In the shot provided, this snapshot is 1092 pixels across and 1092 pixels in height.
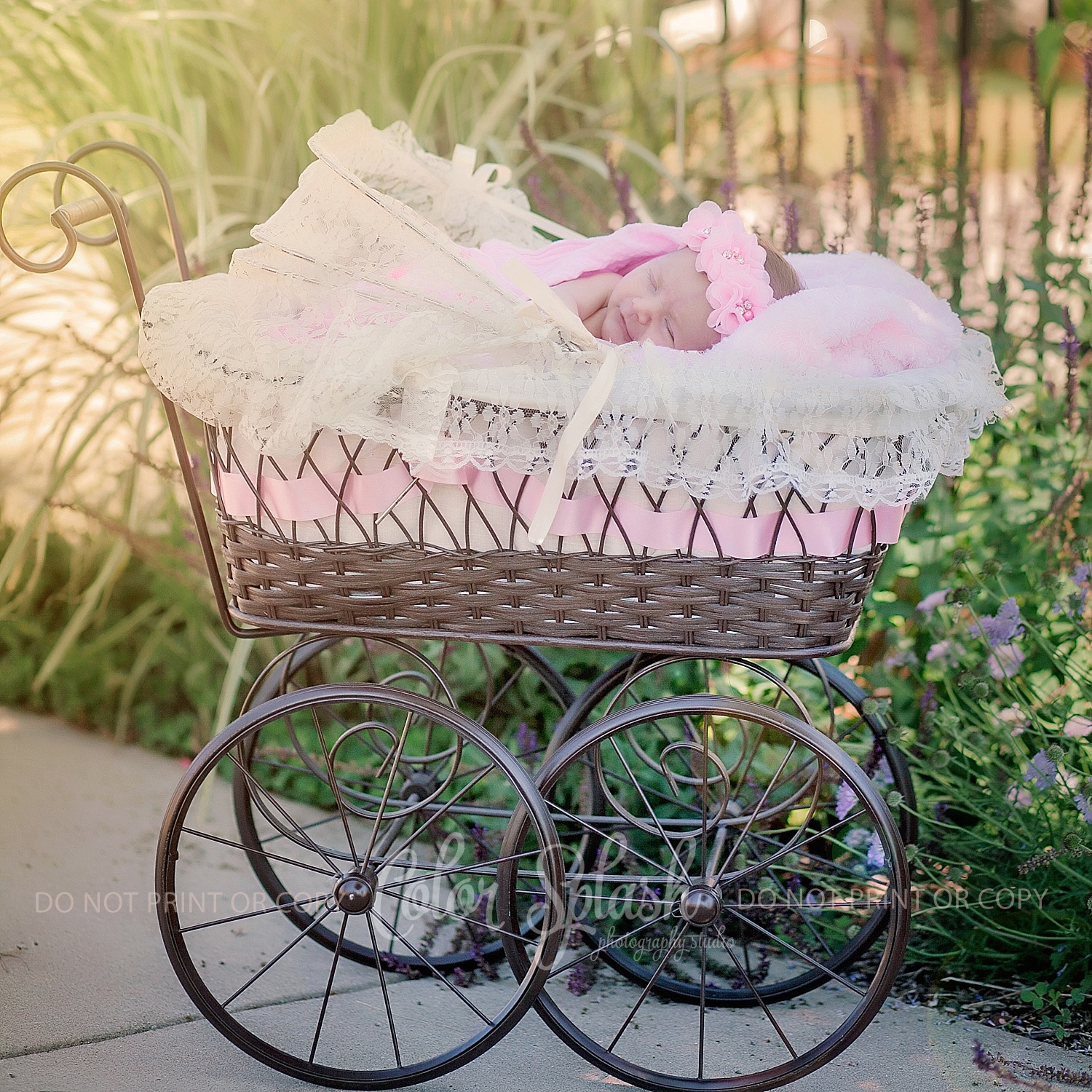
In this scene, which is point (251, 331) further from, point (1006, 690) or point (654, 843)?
A: point (1006, 690)

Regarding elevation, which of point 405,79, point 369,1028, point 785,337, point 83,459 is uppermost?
point 405,79

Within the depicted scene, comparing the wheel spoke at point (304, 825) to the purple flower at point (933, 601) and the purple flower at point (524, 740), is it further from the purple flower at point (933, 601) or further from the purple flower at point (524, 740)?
the purple flower at point (933, 601)

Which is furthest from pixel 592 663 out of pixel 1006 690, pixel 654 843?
pixel 1006 690

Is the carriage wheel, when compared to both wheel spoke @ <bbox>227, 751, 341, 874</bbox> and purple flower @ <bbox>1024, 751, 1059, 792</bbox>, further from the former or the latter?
wheel spoke @ <bbox>227, 751, 341, 874</bbox>

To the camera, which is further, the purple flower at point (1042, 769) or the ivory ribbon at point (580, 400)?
the purple flower at point (1042, 769)

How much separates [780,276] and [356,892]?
1.06 m

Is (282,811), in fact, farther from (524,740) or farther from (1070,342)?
(1070,342)

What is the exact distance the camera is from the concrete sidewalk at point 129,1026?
1.63 meters

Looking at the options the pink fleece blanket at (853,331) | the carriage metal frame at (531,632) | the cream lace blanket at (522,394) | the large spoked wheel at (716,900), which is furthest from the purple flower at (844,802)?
the pink fleece blanket at (853,331)

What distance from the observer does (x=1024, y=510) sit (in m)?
2.25

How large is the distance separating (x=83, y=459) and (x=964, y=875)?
2339 mm

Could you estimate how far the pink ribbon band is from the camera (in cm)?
144

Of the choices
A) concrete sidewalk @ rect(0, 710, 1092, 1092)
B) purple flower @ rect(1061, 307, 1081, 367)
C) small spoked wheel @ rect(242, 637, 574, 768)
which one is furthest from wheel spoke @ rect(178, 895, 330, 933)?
purple flower @ rect(1061, 307, 1081, 367)

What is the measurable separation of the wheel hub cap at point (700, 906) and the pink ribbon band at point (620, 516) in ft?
1.58
